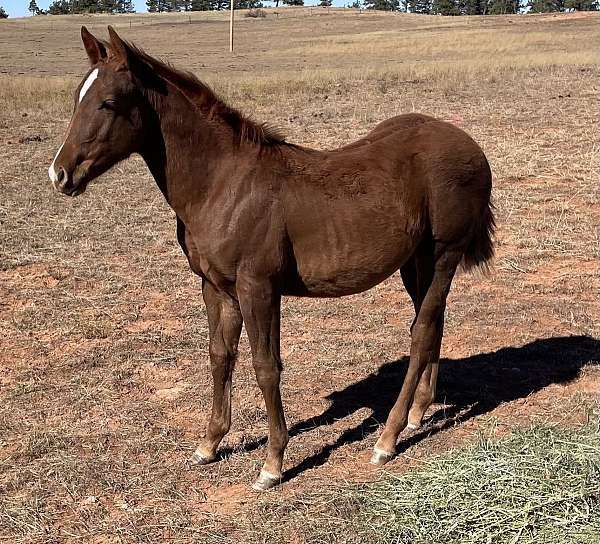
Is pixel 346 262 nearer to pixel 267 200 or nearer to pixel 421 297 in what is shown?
pixel 267 200

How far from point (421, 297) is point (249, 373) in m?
1.63

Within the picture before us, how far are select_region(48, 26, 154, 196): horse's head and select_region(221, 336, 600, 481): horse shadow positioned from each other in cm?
203

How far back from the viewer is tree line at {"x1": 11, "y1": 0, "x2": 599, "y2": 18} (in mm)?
93000

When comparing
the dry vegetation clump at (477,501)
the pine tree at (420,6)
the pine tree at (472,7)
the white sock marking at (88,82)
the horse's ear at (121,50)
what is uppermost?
the pine tree at (420,6)

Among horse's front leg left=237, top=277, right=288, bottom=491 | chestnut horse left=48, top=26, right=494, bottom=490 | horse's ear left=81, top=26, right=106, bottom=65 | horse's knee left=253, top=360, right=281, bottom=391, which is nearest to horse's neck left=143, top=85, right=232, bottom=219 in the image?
chestnut horse left=48, top=26, right=494, bottom=490

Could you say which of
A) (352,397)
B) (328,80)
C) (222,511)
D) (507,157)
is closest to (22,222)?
(352,397)

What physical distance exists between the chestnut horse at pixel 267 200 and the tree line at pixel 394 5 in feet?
302

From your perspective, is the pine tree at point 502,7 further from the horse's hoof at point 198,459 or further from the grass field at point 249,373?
the horse's hoof at point 198,459

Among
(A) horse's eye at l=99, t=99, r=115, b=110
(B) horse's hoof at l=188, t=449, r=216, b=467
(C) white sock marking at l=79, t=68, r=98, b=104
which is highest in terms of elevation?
(C) white sock marking at l=79, t=68, r=98, b=104

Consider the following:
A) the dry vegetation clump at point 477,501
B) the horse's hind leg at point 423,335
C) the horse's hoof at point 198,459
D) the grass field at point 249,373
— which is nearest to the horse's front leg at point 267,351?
the grass field at point 249,373

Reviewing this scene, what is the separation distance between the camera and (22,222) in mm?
9430

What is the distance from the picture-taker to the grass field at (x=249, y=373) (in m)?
3.79

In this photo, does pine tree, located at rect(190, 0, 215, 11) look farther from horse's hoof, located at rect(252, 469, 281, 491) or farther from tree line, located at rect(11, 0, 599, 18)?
horse's hoof, located at rect(252, 469, 281, 491)

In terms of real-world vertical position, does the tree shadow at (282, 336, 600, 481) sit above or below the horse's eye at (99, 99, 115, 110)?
below
